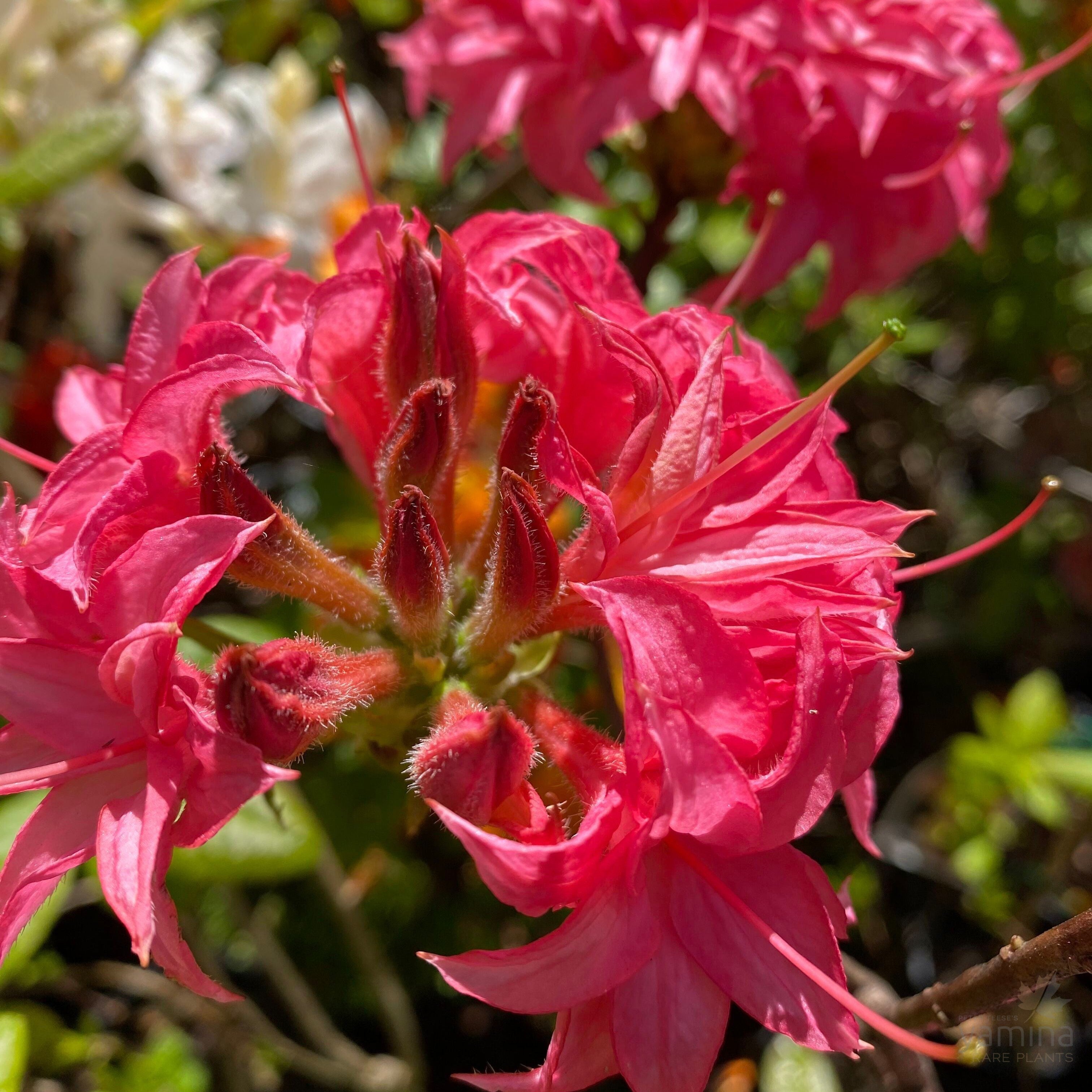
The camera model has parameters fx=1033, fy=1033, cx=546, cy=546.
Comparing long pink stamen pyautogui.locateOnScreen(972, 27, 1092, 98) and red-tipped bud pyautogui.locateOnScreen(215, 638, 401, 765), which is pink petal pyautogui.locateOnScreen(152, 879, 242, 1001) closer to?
red-tipped bud pyautogui.locateOnScreen(215, 638, 401, 765)

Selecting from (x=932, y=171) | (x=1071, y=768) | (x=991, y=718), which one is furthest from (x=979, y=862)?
(x=932, y=171)

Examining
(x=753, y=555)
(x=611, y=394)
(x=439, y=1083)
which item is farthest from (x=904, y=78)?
(x=439, y=1083)

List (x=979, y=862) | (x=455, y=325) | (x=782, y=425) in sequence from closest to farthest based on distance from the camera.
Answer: (x=782, y=425)
(x=455, y=325)
(x=979, y=862)

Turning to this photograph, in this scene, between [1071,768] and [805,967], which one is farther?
[1071,768]

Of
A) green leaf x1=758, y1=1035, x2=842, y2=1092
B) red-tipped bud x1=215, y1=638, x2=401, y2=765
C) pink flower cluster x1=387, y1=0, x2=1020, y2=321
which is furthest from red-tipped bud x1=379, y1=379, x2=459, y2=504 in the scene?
green leaf x1=758, y1=1035, x2=842, y2=1092

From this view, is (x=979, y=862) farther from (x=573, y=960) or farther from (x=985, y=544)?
(x=573, y=960)

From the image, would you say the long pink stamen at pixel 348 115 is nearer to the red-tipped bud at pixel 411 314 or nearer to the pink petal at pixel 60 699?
the red-tipped bud at pixel 411 314

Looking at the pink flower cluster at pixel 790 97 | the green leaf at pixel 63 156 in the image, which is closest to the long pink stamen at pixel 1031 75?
the pink flower cluster at pixel 790 97

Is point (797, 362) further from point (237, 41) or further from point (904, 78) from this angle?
point (237, 41)
